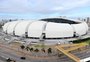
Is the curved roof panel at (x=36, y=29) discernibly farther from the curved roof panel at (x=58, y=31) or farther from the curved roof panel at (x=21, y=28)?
the curved roof panel at (x=21, y=28)

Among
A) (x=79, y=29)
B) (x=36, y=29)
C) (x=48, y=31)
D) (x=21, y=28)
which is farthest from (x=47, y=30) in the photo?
(x=79, y=29)

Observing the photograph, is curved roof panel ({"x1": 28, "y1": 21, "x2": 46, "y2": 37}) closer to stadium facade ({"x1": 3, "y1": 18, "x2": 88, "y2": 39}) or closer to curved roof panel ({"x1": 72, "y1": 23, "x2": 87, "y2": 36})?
stadium facade ({"x1": 3, "y1": 18, "x2": 88, "y2": 39})

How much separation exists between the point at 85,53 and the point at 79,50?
11.3 feet

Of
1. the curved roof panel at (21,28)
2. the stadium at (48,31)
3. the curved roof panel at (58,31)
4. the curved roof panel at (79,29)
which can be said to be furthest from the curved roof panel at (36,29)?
the curved roof panel at (79,29)

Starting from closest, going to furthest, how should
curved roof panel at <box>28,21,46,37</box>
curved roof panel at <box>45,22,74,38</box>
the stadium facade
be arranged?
curved roof panel at <box>45,22,74,38</box> → the stadium facade → curved roof panel at <box>28,21,46,37</box>

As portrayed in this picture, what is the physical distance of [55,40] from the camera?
7950cm

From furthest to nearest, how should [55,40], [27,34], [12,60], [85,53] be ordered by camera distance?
[27,34] < [55,40] < [85,53] < [12,60]

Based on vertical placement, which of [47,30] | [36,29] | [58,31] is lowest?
[58,31]

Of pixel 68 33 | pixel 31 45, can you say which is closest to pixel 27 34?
pixel 31 45

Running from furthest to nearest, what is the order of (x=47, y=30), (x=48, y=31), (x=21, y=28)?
(x=21, y=28) → (x=47, y=30) → (x=48, y=31)

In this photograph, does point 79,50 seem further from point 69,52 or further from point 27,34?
point 27,34

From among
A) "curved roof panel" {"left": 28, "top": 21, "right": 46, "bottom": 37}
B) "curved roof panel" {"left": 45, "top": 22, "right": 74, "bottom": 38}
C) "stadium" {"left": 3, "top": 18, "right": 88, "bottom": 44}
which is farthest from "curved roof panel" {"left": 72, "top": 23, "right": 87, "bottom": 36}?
"curved roof panel" {"left": 28, "top": 21, "right": 46, "bottom": 37}

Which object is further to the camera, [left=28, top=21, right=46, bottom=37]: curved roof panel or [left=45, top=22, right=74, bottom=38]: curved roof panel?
[left=28, top=21, right=46, bottom=37]: curved roof panel

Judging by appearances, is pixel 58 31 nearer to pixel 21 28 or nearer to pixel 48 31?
pixel 48 31
